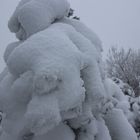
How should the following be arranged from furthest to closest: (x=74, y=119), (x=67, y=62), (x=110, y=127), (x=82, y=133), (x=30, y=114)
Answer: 1. (x=110, y=127)
2. (x=82, y=133)
3. (x=74, y=119)
4. (x=67, y=62)
5. (x=30, y=114)

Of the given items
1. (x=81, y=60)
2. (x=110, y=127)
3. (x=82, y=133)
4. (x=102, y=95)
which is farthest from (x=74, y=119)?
(x=110, y=127)

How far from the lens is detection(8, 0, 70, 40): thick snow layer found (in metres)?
2.74

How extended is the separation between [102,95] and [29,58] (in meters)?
0.68

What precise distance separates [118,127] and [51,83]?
1472 mm

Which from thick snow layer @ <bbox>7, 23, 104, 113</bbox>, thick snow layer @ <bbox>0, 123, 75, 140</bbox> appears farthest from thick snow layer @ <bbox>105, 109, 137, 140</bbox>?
thick snow layer @ <bbox>7, 23, 104, 113</bbox>

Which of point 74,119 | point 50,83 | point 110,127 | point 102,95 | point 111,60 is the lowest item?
point 111,60

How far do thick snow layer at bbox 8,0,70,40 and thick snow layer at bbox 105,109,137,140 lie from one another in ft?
4.21

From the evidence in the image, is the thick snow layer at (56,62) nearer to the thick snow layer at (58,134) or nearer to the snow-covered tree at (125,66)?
the thick snow layer at (58,134)

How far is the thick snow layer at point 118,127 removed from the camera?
3.16 meters

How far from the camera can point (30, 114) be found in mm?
1991

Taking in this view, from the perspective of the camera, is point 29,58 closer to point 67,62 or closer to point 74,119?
point 67,62

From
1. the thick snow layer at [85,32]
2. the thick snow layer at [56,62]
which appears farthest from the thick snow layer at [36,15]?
the thick snow layer at [56,62]

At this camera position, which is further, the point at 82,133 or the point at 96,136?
the point at 96,136

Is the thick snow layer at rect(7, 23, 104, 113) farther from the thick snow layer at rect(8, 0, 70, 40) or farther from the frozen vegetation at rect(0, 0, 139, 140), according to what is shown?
the thick snow layer at rect(8, 0, 70, 40)
